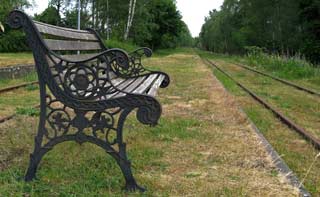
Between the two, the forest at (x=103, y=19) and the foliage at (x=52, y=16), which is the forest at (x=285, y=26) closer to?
the forest at (x=103, y=19)

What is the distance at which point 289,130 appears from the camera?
17.7 ft

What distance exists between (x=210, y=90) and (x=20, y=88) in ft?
13.1

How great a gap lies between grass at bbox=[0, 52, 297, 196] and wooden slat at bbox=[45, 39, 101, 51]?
0.93m

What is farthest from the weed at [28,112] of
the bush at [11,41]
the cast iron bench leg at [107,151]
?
the bush at [11,41]

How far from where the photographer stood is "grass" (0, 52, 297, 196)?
297 cm

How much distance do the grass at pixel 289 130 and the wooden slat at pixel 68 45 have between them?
221cm

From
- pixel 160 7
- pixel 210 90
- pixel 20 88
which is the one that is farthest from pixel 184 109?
pixel 160 7

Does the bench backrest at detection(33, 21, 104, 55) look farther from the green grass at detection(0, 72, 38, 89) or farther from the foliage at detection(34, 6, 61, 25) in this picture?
the foliage at detection(34, 6, 61, 25)

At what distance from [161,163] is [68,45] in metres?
1.35

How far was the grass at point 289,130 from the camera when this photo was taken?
3.74 metres

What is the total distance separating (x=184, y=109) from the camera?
654 cm

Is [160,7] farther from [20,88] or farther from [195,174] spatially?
[195,174]

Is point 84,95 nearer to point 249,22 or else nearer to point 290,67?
point 290,67

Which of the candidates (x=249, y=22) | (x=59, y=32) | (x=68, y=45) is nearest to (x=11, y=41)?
(x=249, y=22)
